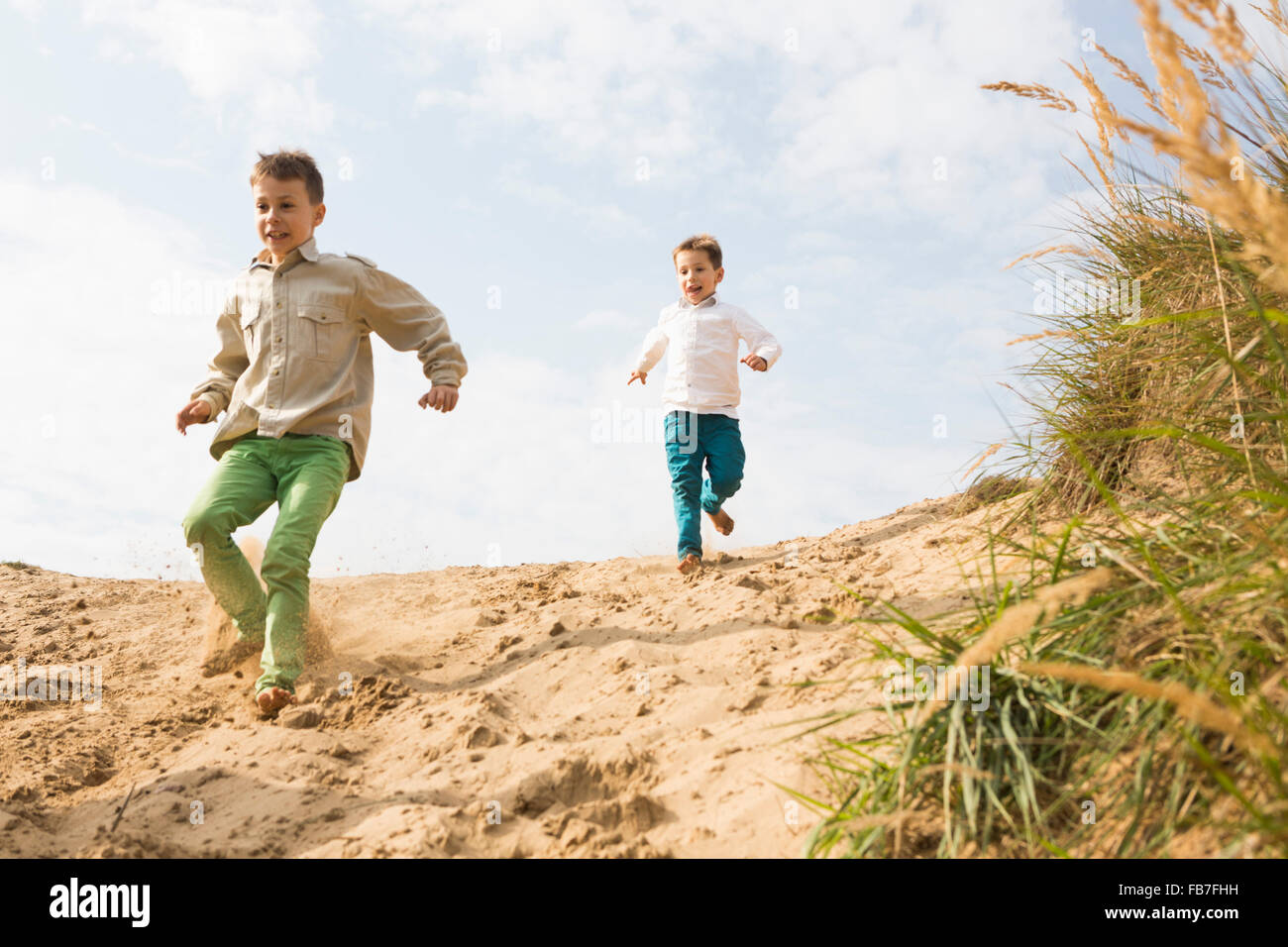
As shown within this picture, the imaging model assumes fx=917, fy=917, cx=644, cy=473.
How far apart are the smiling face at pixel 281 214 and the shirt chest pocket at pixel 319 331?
346 mm

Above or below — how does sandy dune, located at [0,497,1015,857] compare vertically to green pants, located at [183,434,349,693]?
below

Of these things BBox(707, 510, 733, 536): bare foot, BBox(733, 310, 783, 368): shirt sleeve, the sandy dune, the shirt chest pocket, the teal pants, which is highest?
BBox(733, 310, 783, 368): shirt sleeve

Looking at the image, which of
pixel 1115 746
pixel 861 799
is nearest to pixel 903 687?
pixel 861 799

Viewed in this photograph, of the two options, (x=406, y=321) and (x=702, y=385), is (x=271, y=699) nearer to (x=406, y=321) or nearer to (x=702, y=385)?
(x=406, y=321)

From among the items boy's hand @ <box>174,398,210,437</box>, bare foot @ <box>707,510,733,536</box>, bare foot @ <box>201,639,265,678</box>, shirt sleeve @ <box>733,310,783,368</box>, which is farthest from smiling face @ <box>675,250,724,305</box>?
bare foot @ <box>201,639,265,678</box>

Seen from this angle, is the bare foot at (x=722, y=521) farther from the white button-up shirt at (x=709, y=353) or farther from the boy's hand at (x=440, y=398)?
the boy's hand at (x=440, y=398)

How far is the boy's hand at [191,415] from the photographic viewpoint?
15.0 ft

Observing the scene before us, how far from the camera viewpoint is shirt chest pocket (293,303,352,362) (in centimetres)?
445

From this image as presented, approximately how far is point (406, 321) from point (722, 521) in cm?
238

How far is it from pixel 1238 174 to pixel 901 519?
9.82 feet

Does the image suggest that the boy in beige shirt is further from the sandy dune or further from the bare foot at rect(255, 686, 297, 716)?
the sandy dune

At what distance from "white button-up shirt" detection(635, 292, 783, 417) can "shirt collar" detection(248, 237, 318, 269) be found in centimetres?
228

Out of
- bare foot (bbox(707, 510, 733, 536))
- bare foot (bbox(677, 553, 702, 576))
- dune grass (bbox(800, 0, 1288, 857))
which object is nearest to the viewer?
dune grass (bbox(800, 0, 1288, 857))

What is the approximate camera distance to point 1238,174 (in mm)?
2850
